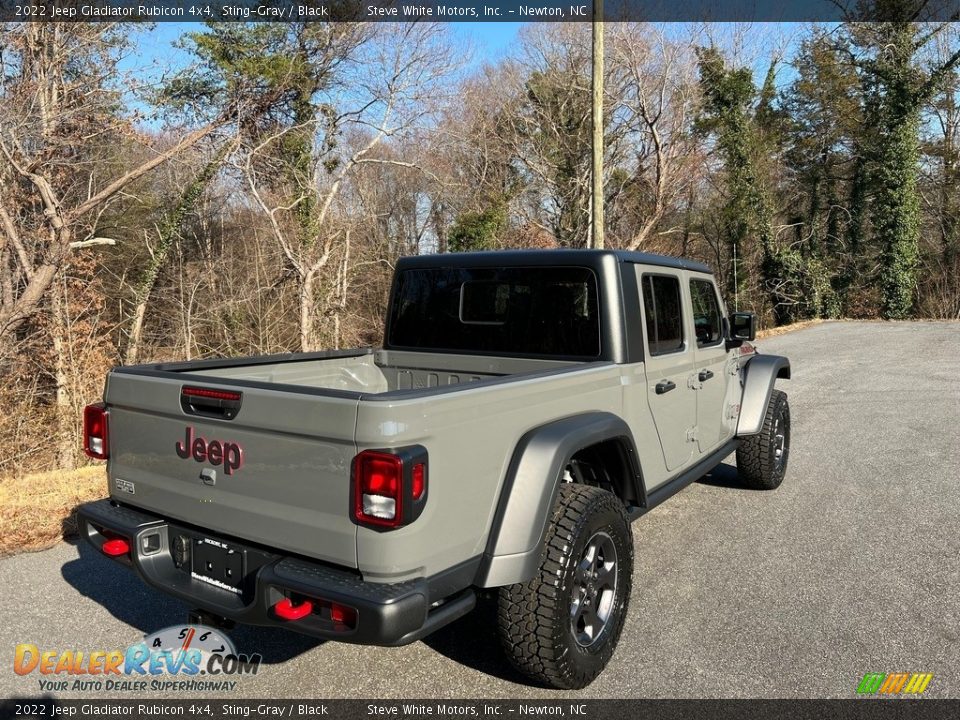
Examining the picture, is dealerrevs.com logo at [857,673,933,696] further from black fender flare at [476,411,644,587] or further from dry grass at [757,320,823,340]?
dry grass at [757,320,823,340]

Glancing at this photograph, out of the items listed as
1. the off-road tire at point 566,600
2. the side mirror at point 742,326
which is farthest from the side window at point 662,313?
the off-road tire at point 566,600

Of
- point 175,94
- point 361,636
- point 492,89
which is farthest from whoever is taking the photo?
point 492,89

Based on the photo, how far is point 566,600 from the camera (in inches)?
112

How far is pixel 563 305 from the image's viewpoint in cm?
392

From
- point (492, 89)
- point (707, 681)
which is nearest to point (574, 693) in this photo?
point (707, 681)

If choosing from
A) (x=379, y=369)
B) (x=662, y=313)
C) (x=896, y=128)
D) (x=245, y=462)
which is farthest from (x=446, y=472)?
(x=896, y=128)

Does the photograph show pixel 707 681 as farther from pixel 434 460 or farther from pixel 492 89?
pixel 492 89

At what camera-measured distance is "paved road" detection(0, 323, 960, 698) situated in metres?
3.06

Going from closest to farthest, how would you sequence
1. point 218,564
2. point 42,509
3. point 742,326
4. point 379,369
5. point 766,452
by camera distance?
point 218,564, point 379,369, point 42,509, point 742,326, point 766,452

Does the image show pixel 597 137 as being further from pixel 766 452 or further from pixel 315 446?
pixel 315 446

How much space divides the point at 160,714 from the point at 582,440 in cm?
207

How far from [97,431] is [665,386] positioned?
9.63ft

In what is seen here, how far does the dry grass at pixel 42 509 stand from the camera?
4539 mm

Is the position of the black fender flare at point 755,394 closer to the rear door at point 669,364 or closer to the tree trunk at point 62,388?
the rear door at point 669,364
